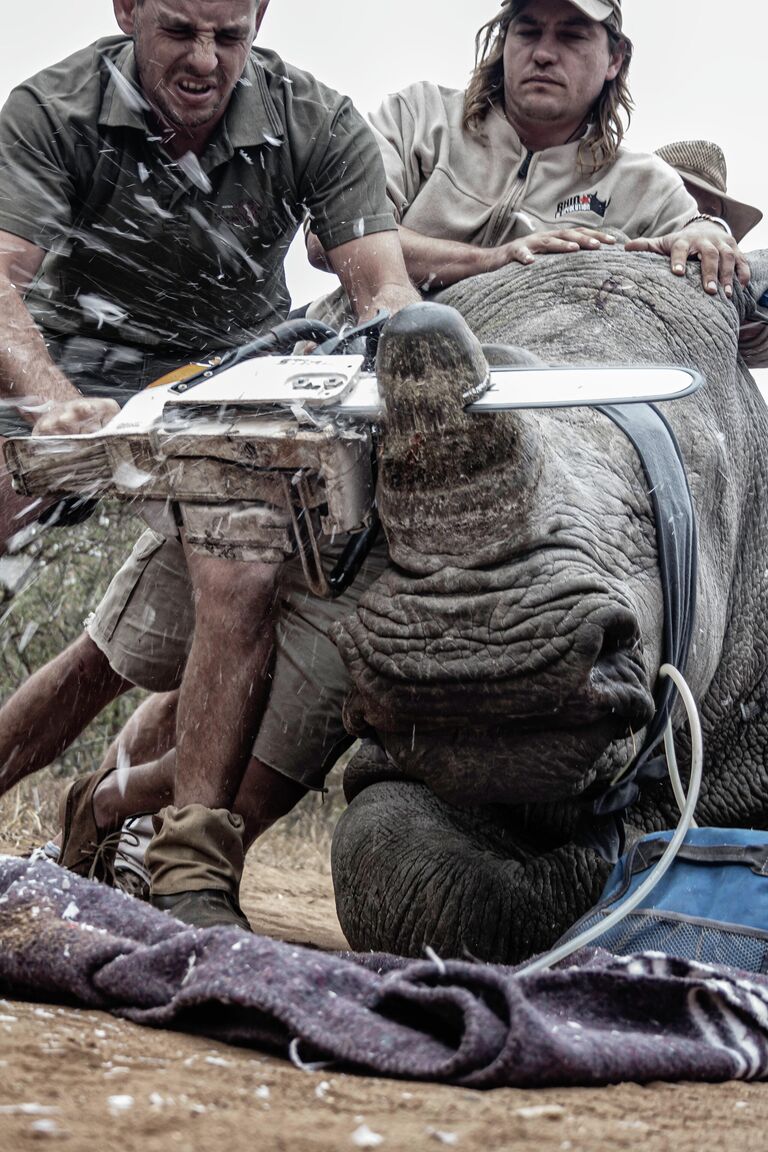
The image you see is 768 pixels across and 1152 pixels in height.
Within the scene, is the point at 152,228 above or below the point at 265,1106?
above

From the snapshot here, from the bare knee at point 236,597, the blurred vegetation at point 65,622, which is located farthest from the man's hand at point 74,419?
the blurred vegetation at point 65,622

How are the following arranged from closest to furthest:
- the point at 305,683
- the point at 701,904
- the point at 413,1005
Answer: the point at 413,1005 → the point at 701,904 → the point at 305,683

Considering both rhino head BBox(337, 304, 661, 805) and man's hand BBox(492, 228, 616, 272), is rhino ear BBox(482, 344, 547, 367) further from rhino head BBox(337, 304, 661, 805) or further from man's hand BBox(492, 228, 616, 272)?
man's hand BBox(492, 228, 616, 272)

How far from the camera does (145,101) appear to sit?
14.3ft

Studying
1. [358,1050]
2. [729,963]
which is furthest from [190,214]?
[358,1050]

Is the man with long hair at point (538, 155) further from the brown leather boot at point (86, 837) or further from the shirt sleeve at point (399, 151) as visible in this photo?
the brown leather boot at point (86, 837)

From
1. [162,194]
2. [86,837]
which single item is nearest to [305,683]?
[86,837]

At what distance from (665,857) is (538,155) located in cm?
223

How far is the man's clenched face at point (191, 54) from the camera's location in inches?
164

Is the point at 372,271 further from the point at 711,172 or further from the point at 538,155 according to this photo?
the point at 711,172

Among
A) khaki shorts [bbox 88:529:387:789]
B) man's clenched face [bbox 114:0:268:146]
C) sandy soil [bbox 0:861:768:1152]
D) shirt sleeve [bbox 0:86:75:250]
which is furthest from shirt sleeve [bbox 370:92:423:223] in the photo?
sandy soil [bbox 0:861:768:1152]

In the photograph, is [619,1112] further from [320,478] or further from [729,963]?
[320,478]

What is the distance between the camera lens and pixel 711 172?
5.59 metres

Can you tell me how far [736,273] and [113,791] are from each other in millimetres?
2255
